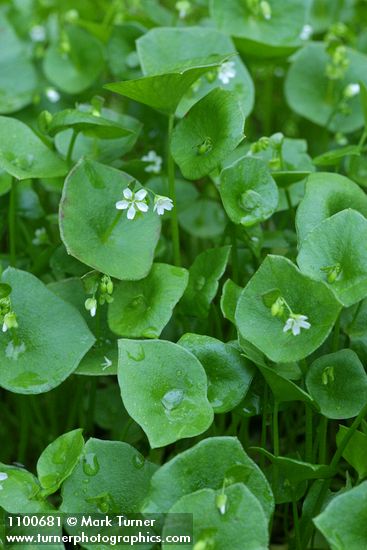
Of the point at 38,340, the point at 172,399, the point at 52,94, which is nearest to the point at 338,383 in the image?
the point at 172,399

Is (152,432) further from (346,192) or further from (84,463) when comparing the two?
(346,192)

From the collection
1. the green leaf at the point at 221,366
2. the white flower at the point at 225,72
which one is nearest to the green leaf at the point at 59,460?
the green leaf at the point at 221,366

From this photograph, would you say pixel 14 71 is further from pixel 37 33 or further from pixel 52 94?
pixel 52 94

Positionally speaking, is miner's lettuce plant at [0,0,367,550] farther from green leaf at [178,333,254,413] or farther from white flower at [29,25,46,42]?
white flower at [29,25,46,42]

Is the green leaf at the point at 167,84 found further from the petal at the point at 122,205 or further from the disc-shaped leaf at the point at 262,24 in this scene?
the disc-shaped leaf at the point at 262,24

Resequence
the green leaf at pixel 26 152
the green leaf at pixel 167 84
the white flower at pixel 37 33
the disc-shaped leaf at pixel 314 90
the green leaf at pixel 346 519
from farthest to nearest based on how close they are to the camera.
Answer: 1. the white flower at pixel 37 33
2. the disc-shaped leaf at pixel 314 90
3. the green leaf at pixel 26 152
4. the green leaf at pixel 167 84
5. the green leaf at pixel 346 519

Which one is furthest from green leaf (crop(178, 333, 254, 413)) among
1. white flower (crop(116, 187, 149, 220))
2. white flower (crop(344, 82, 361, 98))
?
white flower (crop(344, 82, 361, 98))

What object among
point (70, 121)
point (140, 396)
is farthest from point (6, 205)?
point (140, 396)
